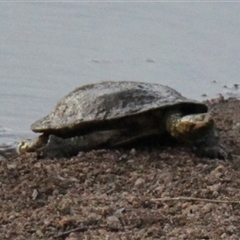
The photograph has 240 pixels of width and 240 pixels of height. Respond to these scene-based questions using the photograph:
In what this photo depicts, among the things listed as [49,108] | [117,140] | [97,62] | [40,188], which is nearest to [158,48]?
[97,62]

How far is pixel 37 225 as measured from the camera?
15.1 feet

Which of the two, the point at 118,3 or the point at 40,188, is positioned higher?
the point at 40,188

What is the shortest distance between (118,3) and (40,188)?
39.1ft

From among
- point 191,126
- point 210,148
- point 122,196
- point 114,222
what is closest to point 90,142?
point 191,126

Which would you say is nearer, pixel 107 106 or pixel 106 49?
pixel 107 106

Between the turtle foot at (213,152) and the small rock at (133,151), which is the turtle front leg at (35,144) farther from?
the turtle foot at (213,152)

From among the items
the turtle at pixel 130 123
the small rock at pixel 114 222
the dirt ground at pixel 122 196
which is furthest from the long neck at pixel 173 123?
the small rock at pixel 114 222

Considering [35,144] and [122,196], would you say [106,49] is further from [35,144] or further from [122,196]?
[122,196]

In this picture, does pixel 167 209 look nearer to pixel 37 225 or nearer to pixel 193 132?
pixel 37 225

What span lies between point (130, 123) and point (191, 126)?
0.45m

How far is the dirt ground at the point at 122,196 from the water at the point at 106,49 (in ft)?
8.32

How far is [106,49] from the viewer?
12.7m

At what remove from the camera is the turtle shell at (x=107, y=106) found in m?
6.10

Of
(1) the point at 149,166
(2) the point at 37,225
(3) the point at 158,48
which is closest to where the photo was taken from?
(2) the point at 37,225
